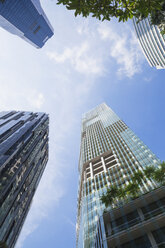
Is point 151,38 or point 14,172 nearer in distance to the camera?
point 14,172

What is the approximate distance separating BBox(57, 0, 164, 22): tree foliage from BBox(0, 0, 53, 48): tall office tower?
10282cm

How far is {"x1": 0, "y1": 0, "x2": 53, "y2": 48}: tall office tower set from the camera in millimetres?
88812

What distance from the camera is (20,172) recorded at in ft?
203

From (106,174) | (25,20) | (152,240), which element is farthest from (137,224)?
(25,20)

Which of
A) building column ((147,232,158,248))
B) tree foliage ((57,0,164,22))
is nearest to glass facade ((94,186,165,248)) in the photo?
building column ((147,232,158,248))

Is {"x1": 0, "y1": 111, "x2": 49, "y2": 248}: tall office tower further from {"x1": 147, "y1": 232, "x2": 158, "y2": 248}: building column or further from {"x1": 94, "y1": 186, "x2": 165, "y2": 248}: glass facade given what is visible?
{"x1": 147, "y1": 232, "x2": 158, "y2": 248}: building column

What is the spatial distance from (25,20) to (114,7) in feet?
433

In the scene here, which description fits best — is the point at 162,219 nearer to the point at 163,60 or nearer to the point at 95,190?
the point at 95,190

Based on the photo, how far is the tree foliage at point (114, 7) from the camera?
7890mm

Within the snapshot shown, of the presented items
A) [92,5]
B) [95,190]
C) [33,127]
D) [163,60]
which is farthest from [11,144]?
[163,60]

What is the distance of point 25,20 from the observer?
351 feet

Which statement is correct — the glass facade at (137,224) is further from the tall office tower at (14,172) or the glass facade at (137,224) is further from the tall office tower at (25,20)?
the tall office tower at (25,20)

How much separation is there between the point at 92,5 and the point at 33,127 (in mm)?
86591

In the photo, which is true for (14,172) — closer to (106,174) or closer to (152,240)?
(106,174)
